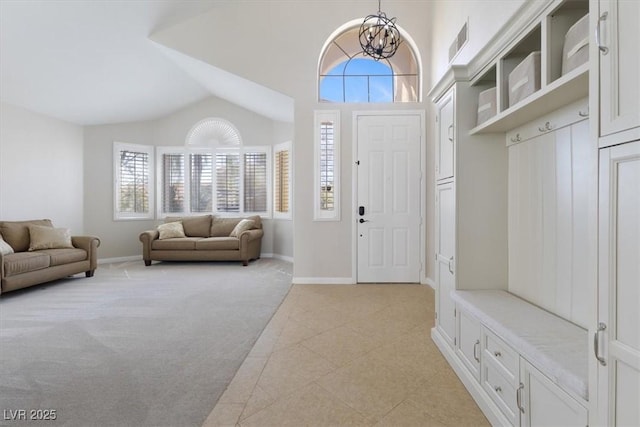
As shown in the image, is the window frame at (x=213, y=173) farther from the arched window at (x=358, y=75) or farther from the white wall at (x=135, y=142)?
the arched window at (x=358, y=75)

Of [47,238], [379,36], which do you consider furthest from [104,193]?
[379,36]

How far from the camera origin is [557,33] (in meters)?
1.58

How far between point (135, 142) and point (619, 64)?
7741mm

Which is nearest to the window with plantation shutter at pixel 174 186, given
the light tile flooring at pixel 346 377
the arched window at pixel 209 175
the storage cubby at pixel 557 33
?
the arched window at pixel 209 175

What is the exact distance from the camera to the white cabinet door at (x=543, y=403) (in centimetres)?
119

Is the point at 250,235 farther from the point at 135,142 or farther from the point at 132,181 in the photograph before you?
the point at 135,142

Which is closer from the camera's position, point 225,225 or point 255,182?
point 225,225

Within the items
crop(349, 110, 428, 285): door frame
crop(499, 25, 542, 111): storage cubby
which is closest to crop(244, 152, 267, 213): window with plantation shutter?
crop(349, 110, 428, 285): door frame

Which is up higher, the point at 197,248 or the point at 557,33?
the point at 557,33

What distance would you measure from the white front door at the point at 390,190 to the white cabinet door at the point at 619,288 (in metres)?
3.62

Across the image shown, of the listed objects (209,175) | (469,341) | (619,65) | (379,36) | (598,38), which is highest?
(379,36)

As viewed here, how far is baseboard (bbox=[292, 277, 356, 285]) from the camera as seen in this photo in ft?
15.4

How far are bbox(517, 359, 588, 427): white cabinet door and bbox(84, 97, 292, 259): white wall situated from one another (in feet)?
18.1

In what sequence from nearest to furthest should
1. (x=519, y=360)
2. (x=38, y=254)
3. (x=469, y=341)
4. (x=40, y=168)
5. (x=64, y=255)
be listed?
(x=519, y=360)
(x=469, y=341)
(x=38, y=254)
(x=64, y=255)
(x=40, y=168)
